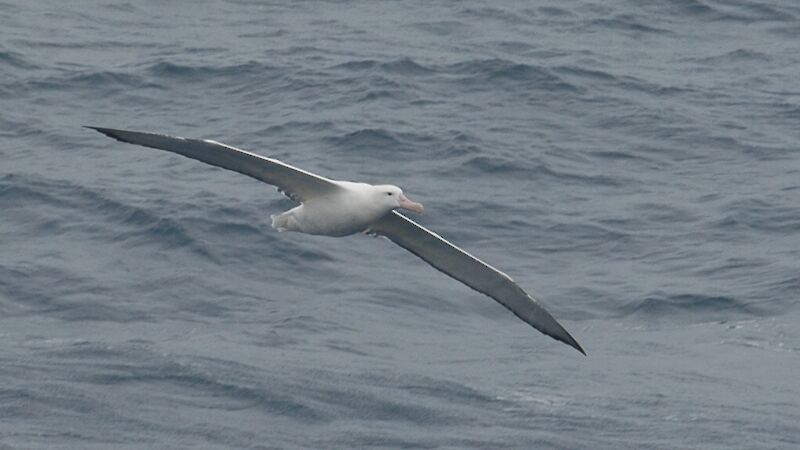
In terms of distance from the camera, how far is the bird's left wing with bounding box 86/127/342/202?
17250mm

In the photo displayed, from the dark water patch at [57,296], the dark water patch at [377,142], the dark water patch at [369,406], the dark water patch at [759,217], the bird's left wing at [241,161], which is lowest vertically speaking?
the dark water patch at [369,406]

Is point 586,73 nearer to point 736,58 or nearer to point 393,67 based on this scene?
point 393,67

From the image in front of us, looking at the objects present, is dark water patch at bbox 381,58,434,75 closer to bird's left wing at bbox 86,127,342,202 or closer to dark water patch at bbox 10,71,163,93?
dark water patch at bbox 10,71,163,93

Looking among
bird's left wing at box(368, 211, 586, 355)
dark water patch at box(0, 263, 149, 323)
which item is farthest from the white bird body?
dark water patch at box(0, 263, 149, 323)

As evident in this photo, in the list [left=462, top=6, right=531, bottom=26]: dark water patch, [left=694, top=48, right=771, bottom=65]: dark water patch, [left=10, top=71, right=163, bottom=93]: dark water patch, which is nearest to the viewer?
[left=10, top=71, right=163, bottom=93]: dark water patch

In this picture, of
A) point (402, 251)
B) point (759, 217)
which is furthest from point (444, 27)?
point (402, 251)

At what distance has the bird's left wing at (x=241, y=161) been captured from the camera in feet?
56.6

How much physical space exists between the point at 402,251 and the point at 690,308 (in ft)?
14.4

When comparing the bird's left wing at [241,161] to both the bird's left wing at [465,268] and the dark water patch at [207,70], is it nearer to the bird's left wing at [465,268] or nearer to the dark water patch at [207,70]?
the bird's left wing at [465,268]

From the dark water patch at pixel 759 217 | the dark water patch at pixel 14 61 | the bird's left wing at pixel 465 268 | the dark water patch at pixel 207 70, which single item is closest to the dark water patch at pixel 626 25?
the dark water patch at pixel 207 70

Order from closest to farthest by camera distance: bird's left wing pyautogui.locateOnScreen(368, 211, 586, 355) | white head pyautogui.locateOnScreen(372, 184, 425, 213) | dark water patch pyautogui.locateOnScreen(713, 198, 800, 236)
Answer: white head pyautogui.locateOnScreen(372, 184, 425, 213)
bird's left wing pyautogui.locateOnScreen(368, 211, 586, 355)
dark water patch pyautogui.locateOnScreen(713, 198, 800, 236)

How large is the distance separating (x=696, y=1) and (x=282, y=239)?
17.6 m

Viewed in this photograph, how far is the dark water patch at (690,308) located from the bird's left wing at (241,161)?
9.04 m

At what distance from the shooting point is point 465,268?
799 inches
